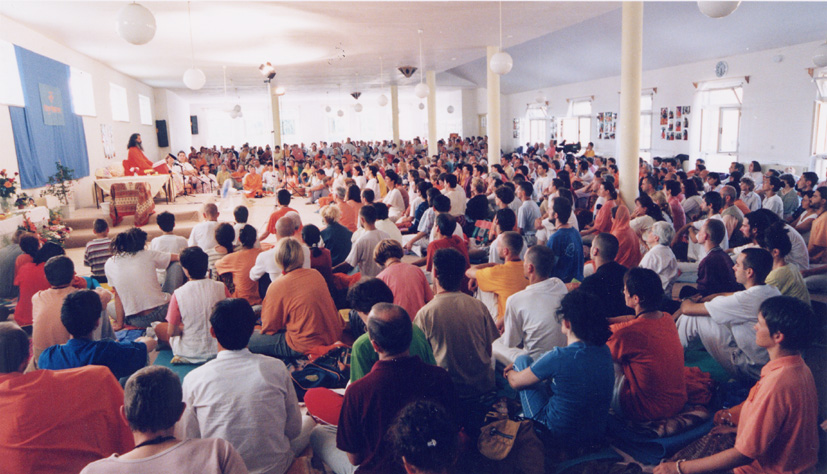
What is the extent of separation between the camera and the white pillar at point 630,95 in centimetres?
601

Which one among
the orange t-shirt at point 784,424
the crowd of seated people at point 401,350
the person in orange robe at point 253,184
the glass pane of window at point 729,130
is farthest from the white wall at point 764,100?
the person in orange robe at point 253,184

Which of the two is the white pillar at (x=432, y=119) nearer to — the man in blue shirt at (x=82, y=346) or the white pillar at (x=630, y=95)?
the white pillar at (x=630, y=95)

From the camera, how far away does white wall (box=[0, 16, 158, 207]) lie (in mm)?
6445

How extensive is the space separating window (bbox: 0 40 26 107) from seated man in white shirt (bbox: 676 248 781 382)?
7.37 metres

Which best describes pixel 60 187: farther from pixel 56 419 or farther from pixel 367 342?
pixel 367 342

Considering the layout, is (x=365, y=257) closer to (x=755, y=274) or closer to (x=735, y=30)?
(x=755, y=274)

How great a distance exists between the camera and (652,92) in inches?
482

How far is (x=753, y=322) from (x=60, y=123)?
356 inches

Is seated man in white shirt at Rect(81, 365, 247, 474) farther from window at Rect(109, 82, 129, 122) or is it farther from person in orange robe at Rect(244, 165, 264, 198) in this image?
window at Rect(109, 82, 129, 122)

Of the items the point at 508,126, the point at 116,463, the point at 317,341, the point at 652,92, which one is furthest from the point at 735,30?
the point at 508,126

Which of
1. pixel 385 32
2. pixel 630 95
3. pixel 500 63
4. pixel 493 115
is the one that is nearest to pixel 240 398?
pixel 500 63

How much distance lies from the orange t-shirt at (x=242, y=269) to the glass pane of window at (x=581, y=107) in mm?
13214

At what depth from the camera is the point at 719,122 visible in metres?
10.5

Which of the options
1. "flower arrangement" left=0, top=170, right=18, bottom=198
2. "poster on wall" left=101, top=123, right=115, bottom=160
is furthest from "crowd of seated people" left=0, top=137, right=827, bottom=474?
"poster on wall" left=101, top=123, right=115, bottom=160
